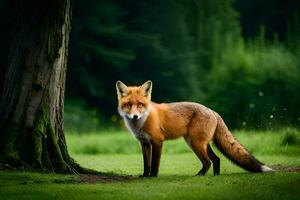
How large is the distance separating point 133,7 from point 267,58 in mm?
5626

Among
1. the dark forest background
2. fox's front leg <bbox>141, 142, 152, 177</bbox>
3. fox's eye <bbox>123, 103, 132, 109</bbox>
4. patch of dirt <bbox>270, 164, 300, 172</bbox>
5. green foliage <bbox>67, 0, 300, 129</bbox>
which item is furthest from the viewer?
green foliage <bbox>67, 0, 300, 129</bbox>

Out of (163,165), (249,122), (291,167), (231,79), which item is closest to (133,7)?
(231,79)

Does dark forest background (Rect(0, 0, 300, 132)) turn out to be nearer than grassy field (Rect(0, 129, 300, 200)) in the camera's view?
No

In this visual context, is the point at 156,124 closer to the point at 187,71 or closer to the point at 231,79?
the point at 231,79

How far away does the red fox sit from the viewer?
1048 cm

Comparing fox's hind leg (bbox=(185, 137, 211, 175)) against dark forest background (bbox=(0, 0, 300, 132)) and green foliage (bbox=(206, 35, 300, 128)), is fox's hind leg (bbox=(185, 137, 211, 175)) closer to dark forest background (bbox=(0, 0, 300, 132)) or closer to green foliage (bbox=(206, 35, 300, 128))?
dark forest background (bbox=(0, 0, 300, 132))

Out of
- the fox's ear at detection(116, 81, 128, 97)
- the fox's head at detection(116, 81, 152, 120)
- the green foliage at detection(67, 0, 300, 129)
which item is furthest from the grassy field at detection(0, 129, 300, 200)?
the green foliage at detection(67, 0, 300, 129)

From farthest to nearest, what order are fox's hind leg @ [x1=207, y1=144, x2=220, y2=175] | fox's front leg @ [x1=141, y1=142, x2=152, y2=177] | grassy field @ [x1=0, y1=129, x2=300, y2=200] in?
fox's hind leg @ [x1=207, y1=144, x2=220, y2=175], fox's front leg @ [x1=141, y1=142, x2=152, y2=177], grassy field @ [x1=0, y1=129, x2=300, y2=200]

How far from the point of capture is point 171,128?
424 inches

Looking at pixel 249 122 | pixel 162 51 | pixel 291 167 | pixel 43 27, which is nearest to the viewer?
pixel 43 27

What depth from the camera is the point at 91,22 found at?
24.7 meters

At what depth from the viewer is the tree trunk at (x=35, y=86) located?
10477mm

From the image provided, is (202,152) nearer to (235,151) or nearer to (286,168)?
(235,151)

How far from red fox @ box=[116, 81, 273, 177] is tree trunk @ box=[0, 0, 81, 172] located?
1.00m
